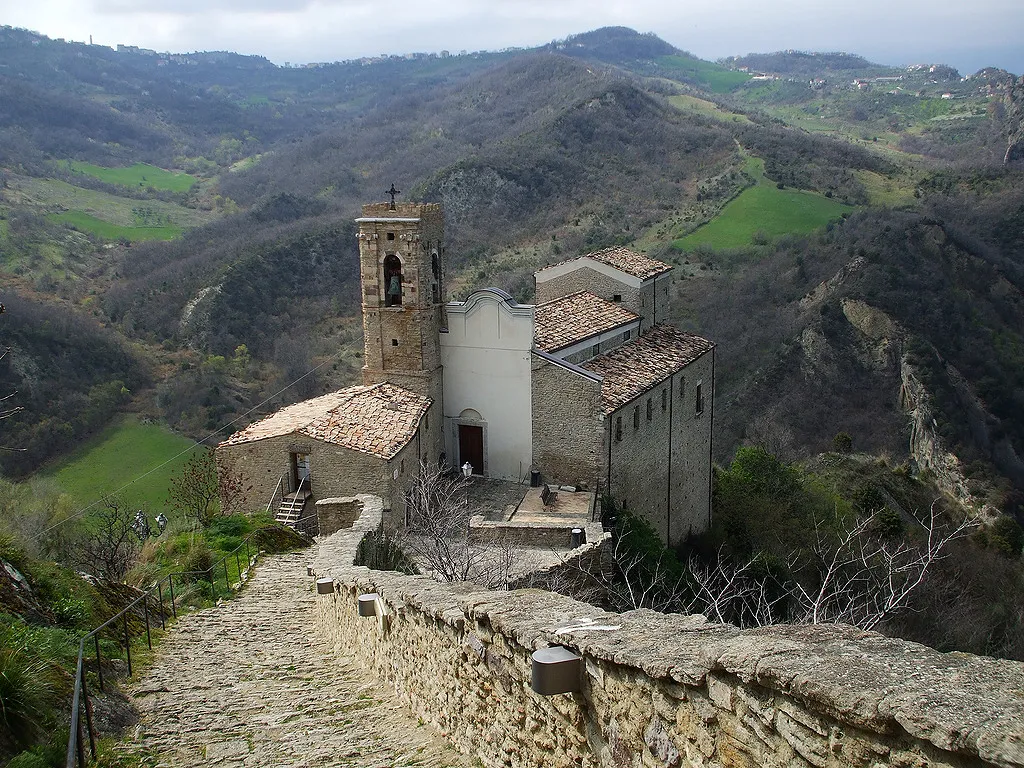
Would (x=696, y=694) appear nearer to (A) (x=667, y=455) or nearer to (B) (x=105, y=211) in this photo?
(A) (x=667, y=455)

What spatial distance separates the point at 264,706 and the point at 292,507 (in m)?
10.5

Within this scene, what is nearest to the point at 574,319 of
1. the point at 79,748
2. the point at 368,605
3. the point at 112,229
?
the point at 368,605

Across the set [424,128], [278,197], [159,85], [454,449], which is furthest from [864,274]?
[159,85]

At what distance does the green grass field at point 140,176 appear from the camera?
10525 centimetres

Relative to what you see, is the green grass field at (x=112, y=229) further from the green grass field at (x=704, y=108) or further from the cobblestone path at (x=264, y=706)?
the cobblestone path at (x=264, y=706)

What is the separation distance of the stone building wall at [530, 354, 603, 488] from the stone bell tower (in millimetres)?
2627

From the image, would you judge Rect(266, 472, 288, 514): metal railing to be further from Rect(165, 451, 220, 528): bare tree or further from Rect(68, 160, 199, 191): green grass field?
Rect(68, 160, 199, 191): green grass field

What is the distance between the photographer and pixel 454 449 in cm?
2262

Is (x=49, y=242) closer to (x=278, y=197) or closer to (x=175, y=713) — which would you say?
(x=278, y=197)

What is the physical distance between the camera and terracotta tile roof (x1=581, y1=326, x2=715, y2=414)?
21.5m

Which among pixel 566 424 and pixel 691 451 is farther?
pixel 691 451

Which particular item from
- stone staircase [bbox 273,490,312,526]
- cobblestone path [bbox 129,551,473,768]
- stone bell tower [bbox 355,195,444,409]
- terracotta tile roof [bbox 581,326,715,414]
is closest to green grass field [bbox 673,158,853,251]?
terracotta tile roof [bbox 581,326,715,414]

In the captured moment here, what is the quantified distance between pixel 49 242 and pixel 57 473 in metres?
42.1

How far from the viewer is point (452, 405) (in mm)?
22422
